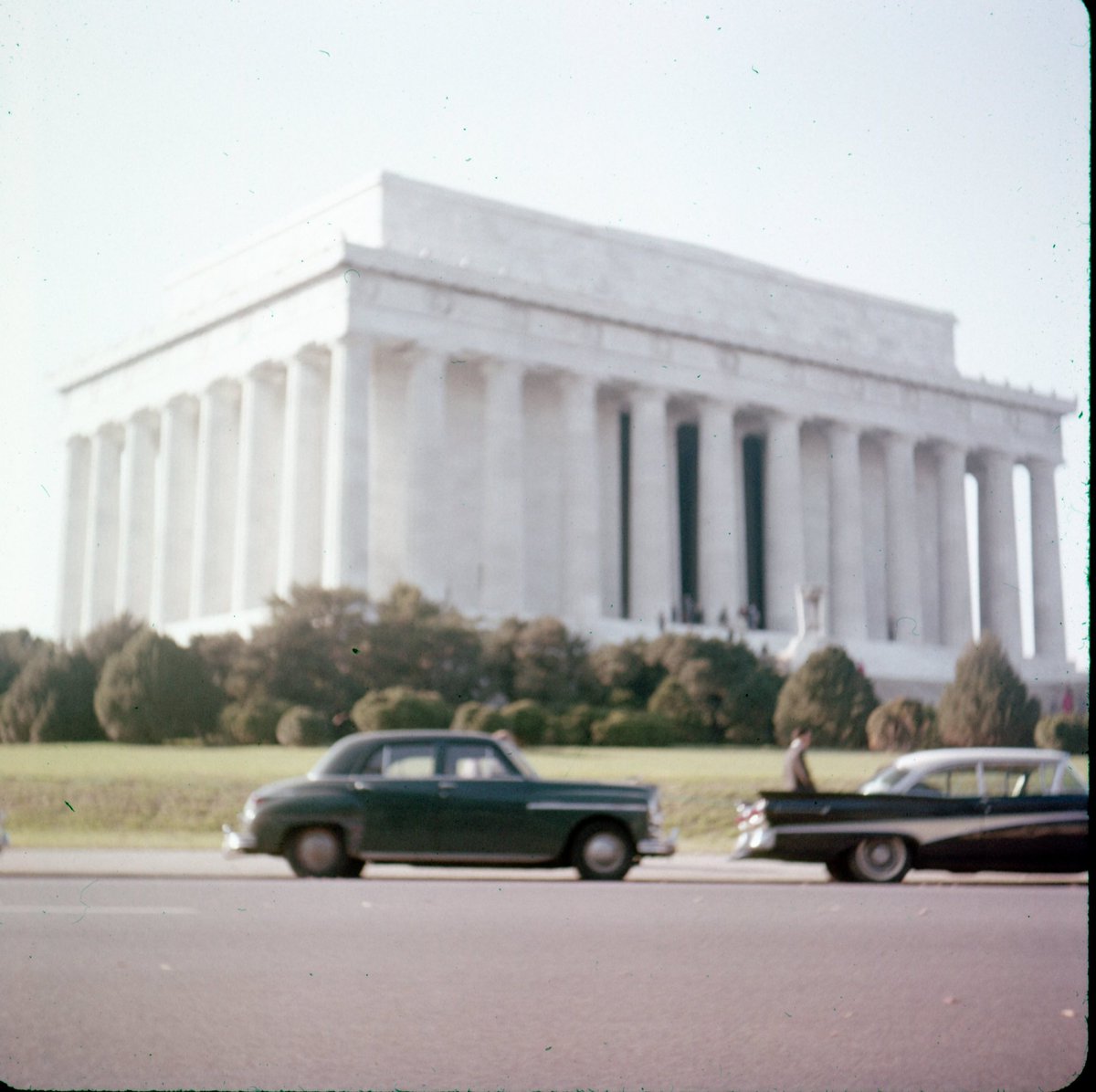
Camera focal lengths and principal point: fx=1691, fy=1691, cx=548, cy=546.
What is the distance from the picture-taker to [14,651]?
46.1m

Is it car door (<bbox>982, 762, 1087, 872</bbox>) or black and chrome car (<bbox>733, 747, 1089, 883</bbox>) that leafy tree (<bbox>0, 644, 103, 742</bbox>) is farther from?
car door (<bbox>982, 762, 1087, 872</bbox>)

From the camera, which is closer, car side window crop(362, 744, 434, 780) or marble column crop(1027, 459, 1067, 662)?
car side window crop(362, 744, 434, 780)

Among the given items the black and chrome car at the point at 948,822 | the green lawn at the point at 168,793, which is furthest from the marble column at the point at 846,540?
the black and chrome car at the point at 948,822

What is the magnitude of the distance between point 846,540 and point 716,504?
7658mm

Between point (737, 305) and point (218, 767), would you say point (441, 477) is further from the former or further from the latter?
point (218, 767)

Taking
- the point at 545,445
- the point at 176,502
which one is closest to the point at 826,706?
the point at 545,445

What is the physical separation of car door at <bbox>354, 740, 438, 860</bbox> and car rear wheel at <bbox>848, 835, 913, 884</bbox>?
206 inches

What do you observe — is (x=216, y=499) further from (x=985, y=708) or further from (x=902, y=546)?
(x=985, y=708)

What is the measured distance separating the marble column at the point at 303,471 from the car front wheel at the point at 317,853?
4463 centimetres

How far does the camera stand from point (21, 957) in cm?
1130

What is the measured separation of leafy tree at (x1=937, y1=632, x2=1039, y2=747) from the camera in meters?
46.1

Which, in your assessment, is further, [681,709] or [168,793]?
[681,709]

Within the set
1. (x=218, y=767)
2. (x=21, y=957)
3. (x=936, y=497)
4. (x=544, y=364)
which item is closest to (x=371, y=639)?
(x=218, y=767)

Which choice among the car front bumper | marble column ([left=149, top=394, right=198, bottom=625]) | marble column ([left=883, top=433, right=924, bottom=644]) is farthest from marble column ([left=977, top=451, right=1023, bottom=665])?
the car front bumper
